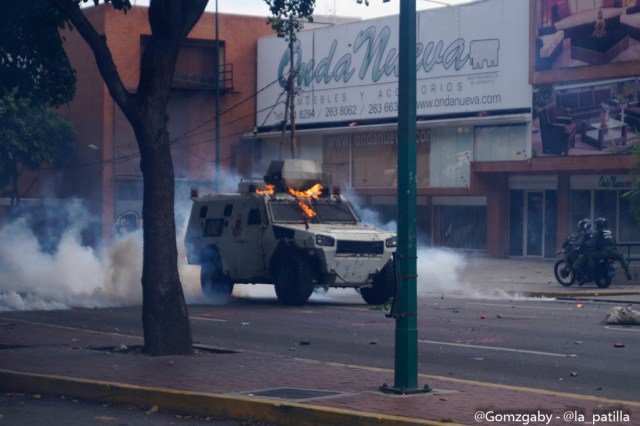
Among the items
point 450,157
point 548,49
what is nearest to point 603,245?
point 548,49

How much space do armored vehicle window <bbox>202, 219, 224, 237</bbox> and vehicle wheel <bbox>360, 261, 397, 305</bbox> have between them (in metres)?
3.54

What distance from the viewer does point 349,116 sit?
149 ft

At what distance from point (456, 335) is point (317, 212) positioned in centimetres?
642

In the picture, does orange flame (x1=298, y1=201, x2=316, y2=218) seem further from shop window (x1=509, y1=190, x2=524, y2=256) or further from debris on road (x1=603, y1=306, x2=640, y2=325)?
shop window (x1=509, y1=190, x2=524, y2=256)

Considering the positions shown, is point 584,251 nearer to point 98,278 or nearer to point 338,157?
point 98,278

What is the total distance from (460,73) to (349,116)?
682 cm

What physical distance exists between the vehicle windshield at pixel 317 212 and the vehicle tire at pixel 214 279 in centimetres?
205

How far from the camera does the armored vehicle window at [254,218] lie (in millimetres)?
20586

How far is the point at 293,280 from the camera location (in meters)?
19.7

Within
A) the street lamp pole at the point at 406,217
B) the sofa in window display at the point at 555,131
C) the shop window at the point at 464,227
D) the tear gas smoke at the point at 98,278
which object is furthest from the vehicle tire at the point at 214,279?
the shop window at the point at 464,227

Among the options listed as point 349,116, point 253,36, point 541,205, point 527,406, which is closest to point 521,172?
point 541,205

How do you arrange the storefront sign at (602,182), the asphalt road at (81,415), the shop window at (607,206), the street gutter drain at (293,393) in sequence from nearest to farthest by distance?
the asphalt road at (81,415) → the street gutter drain at (293,393) → the storefront sign at (602,182) → the shop window at (607,206)

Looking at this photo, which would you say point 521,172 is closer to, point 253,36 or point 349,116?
point 349,116

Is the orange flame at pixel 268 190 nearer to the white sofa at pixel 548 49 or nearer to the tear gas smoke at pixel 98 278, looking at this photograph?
the tear gas smoke at pixel 98 278
